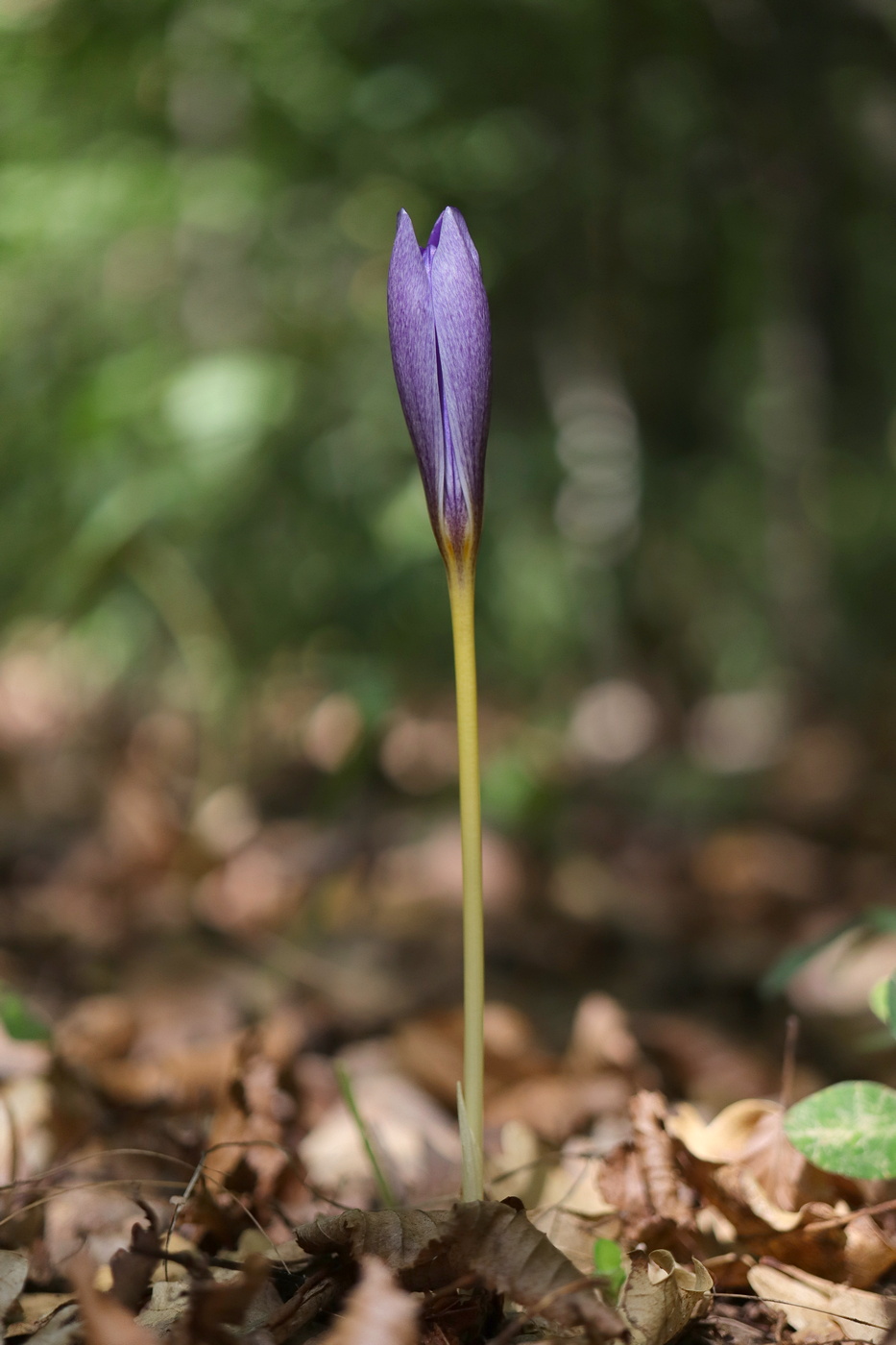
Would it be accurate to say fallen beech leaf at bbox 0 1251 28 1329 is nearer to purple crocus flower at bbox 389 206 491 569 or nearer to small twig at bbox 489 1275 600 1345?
small twig at bbox 489 1275 600 1345

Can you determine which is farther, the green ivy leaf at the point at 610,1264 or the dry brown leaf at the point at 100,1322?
the green ivy leaf at the point at 610,1264

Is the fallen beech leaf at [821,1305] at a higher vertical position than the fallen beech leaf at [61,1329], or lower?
lower

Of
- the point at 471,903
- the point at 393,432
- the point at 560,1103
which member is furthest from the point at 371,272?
the point at 471,903

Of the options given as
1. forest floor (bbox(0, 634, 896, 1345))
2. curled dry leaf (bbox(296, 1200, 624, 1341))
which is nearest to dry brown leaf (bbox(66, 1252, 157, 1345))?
forest floor (bbox(0, 634, 896, 1345))

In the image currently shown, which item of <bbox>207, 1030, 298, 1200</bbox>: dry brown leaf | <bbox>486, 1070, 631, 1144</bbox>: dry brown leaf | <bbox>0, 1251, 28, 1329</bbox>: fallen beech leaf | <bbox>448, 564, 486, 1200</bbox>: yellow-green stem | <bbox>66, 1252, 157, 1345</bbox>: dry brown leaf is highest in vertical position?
<bbox>448, 564, 486, 1200</bbox>: yellow-green stem

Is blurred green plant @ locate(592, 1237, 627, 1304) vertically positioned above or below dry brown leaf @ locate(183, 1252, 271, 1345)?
below

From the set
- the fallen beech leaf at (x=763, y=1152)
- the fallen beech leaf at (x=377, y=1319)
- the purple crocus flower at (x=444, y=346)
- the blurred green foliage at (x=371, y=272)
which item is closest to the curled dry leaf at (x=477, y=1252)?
the fallen beech leaf at (x=377, y=1319)

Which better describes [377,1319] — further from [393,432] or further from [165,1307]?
[393,432]

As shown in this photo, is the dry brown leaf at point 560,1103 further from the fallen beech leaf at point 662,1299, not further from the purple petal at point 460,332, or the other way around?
the purple petal at point 460,332
